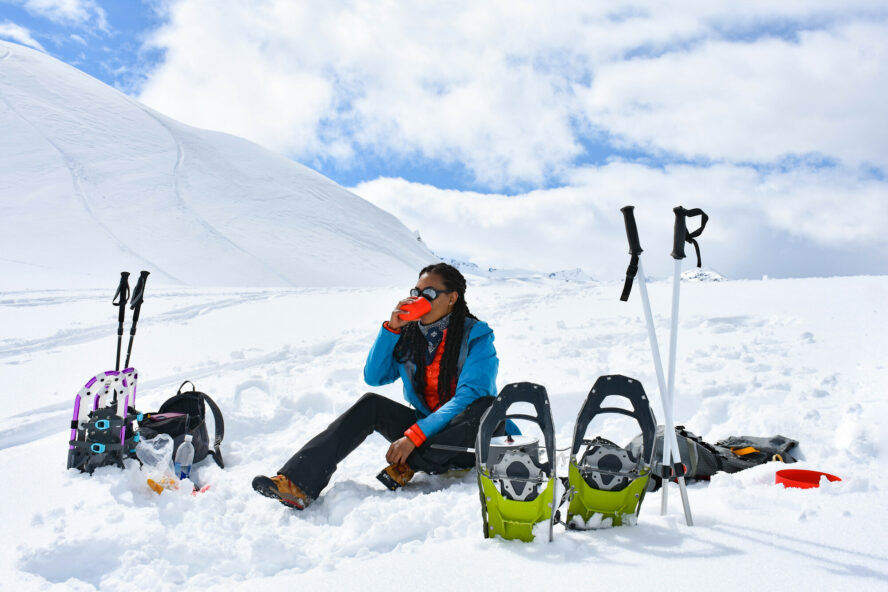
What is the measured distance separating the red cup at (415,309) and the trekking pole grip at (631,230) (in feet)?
4.50

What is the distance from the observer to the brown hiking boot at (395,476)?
335 cm

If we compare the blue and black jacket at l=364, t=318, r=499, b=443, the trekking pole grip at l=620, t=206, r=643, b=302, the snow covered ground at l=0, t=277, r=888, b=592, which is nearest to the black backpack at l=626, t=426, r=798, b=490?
the snow covered ground at l=0, t=277, r=888, b=592

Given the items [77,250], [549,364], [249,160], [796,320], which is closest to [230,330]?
[549,364]

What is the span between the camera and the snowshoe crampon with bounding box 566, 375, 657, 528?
8.00 feet

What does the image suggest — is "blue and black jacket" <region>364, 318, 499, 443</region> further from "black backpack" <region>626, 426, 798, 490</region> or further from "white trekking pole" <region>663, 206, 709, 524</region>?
"white trekking pole" <region>663, 206, 709, 524</region>

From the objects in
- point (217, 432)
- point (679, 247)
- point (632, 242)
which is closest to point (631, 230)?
point (632, 242)

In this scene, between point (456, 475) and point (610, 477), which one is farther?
point (456, 475)

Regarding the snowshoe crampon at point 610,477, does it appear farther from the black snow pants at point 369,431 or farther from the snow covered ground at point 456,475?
the black snow pants at point 369,431

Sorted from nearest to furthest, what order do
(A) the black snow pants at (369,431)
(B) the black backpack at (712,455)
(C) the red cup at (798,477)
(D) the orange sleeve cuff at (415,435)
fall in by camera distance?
(C) the red cup at (798,477) → (A) the black snow pants at (369,431) → (D) the orange sleeve cuff at (415,435) → (B) the black backpack at (712,455)

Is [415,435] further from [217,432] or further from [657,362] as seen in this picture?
[217,432]

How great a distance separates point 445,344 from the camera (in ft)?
12.0

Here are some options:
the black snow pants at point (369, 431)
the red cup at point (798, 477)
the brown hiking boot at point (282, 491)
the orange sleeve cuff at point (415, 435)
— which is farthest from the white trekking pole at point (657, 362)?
the brown hiking boot at point (282, 491)

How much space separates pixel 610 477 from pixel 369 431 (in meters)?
1.53

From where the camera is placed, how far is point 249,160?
4284 centimetres
